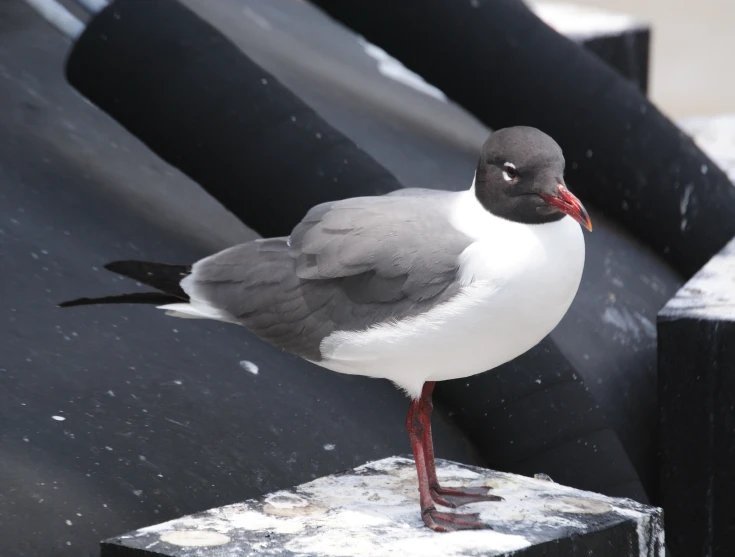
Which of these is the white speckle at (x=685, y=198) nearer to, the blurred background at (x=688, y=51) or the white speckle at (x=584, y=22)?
the white speckle at (x=584, y=22)

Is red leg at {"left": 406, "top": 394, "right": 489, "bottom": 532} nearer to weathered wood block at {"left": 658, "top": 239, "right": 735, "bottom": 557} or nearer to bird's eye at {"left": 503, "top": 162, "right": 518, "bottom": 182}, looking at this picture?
bird's eye at {"left": 503, "top": 162, "right": 518, "bottom": 182}

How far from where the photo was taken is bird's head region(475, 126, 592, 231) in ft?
6.91

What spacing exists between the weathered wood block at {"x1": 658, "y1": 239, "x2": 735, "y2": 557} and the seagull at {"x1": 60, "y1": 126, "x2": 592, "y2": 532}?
71 centimetres

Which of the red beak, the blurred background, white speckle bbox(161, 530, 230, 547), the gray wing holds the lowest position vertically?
white speckle bbox(161, 530, 230, 547)

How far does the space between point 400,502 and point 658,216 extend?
1.83 m

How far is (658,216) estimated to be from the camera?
12.7ft

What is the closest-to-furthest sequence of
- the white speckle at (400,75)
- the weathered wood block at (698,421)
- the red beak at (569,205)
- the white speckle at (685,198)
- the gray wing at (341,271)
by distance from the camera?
1. the red beak at (569,205)
2. the gray wing at (341,271)
3. the weathered wood block at (698,421)
4. the white speckle at (685,198)
5. the white speckle at (400,75)

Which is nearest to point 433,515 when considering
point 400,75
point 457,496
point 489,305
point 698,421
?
point 457,496

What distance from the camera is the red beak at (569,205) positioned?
204 centimetres

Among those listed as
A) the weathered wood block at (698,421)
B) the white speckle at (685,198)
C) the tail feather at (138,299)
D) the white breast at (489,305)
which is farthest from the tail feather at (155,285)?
the white speckle at (685,198)

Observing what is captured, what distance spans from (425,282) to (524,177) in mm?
233

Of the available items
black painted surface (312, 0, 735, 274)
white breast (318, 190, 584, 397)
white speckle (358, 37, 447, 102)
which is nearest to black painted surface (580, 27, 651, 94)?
white speckle (358, 37, 447, 102)

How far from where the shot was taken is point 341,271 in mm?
2223

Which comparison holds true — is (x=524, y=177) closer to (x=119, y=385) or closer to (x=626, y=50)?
(x=119, y=385)
